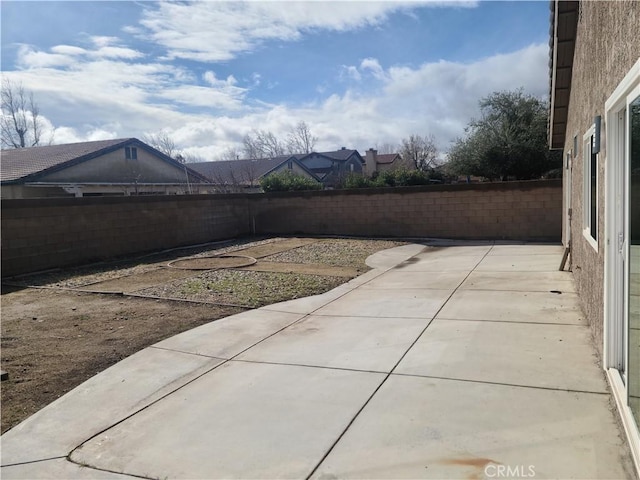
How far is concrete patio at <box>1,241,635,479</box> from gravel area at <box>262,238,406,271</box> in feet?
19.1

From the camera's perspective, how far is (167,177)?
108 feet

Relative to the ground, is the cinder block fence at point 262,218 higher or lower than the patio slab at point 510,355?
higher

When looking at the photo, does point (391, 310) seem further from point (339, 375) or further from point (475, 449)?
point (475, 449)

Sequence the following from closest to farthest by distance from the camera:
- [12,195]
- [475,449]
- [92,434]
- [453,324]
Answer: [475,449]
[92,434]
[453,324]
[12,195]

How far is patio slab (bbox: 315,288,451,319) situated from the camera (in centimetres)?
716

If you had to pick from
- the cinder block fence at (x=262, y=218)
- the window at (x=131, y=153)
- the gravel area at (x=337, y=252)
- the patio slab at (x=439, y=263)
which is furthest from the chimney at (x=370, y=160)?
the patio slab at (x=439, y=263)

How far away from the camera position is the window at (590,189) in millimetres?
5719

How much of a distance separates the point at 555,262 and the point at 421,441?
869 cm

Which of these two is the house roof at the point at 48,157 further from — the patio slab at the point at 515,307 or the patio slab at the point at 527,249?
A: the patio slab at the point at 515,307

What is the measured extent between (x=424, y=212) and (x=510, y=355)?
516 inches

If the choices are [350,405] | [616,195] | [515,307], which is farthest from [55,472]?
[515,307]

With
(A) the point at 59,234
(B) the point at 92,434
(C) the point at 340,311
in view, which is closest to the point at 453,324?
(C) the point at 340,311

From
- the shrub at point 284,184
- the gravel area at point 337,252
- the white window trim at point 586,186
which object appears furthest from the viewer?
the shrub at point 284,184

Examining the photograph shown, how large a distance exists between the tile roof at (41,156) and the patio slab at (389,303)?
20901 millimetres
